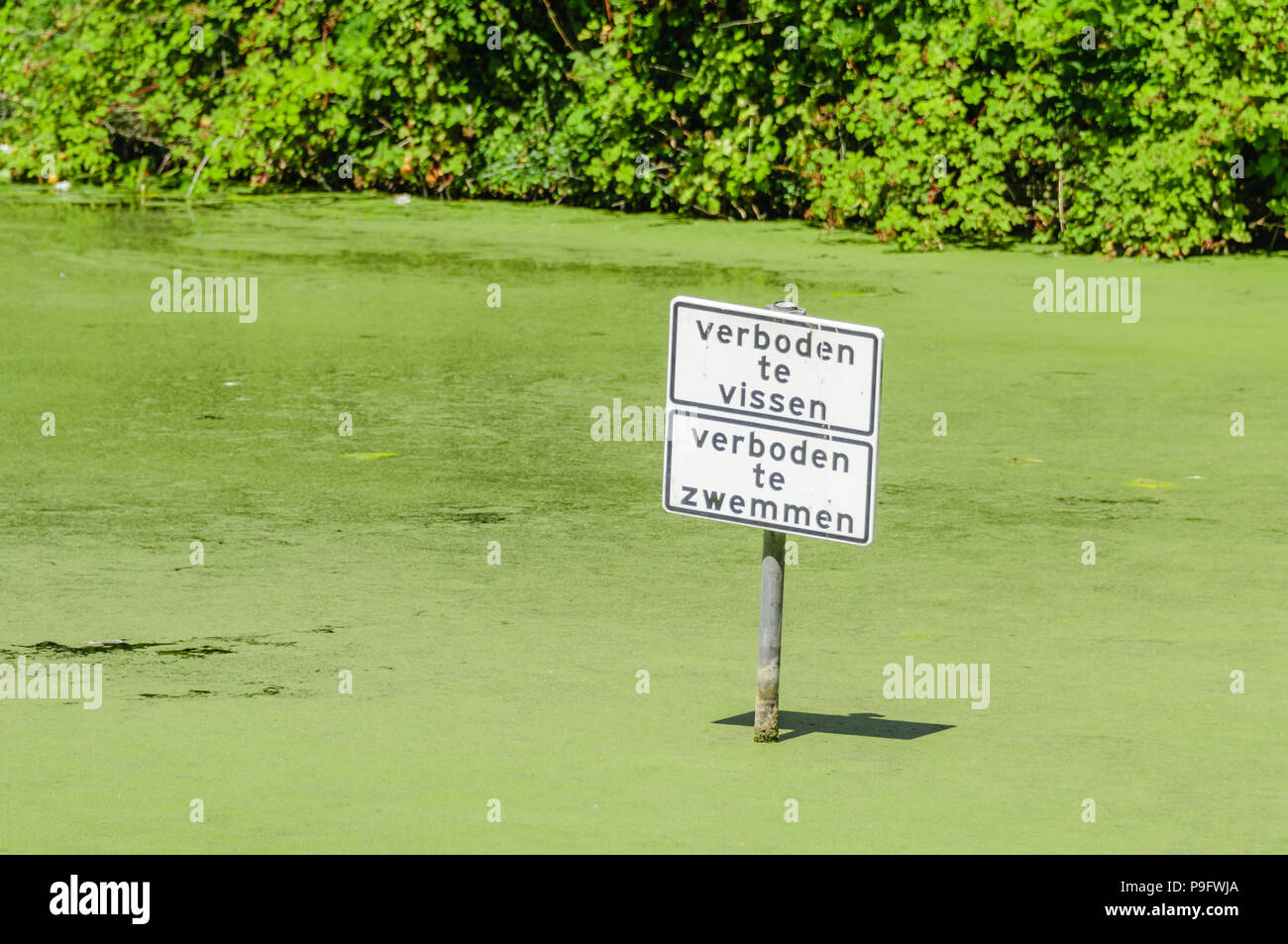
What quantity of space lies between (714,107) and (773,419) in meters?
9.92

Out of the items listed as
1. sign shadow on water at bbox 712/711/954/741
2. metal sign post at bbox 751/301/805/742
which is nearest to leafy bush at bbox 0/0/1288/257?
sign shadow on water at bbox 712/711/954/741

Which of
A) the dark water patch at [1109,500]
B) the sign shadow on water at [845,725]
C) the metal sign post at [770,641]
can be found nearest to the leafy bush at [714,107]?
the dark water patch at [1109,500]

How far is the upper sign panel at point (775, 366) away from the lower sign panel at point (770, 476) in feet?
0.12

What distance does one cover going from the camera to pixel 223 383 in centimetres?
875

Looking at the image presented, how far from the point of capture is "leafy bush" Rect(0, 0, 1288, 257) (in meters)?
12.3

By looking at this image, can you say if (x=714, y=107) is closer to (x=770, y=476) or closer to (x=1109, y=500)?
(x=1109, y=500)

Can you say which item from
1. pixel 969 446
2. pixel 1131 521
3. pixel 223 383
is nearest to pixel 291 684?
pixel 1131 521

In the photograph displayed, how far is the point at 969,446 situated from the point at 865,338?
347 centimetres

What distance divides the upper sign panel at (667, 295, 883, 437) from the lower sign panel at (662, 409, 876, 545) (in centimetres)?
4

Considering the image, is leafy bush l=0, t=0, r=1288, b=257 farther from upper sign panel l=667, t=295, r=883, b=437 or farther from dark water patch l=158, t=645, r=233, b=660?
upper sign panel l=667, t=295, r=883, b=437

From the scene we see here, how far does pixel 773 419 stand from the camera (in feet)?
14.6

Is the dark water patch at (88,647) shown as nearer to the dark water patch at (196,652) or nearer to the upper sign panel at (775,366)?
the dark water patch at (196,652)

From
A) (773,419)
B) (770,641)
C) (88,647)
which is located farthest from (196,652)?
(773,419)

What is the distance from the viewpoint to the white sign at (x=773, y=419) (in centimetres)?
438
